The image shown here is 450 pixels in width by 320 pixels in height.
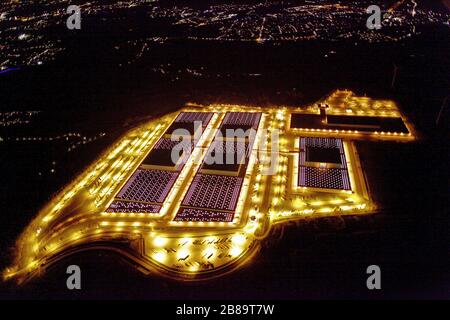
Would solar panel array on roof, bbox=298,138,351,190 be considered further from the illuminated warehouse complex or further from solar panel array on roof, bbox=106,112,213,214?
solar panel array on roof, bbox=106,112,213,214

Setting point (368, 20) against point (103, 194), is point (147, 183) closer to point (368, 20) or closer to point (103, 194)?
point (103, 194)

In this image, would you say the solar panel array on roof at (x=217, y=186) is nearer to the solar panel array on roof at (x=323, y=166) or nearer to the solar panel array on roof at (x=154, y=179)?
the solar panel array on roof at (x=154, y=179)

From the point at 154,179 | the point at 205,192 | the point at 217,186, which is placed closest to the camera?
the point at 205,192

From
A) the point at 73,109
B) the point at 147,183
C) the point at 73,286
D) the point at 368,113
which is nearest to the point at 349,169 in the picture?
the point at 368,113

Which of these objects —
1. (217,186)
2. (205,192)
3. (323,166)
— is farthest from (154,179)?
(323,166)

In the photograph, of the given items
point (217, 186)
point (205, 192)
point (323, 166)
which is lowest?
point (205, 192)

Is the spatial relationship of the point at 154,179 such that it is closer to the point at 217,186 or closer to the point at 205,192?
the point at 205,192

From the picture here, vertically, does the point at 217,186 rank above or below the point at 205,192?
above

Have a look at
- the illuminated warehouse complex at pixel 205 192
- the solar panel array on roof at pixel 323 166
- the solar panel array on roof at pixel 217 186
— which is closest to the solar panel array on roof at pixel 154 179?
the illuminated warehouse complex at pixel 205 192
